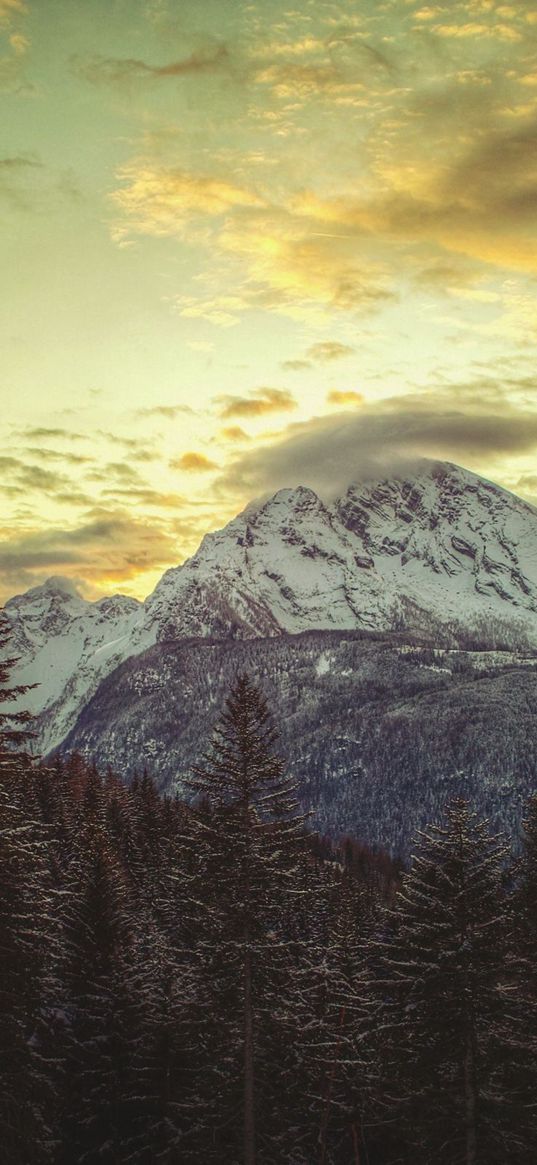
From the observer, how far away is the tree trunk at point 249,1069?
2494 centimetres

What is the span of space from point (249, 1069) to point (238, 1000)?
1780 mm

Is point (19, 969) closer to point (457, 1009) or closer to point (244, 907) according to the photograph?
point (244, 907)

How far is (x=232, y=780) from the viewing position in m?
26.9

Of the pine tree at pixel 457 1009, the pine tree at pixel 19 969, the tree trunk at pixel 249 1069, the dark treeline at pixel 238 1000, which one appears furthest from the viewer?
the pine tree at pixel 457 1009

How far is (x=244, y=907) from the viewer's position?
83.9 feet

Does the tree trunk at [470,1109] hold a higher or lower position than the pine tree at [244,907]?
lower

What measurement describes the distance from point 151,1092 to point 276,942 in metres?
8.97

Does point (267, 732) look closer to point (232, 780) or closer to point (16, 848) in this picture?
point (232, 780)

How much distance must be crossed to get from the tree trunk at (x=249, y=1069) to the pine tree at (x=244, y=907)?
24 millimetres

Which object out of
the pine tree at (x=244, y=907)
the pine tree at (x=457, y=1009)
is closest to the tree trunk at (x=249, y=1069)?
the pine tree at (x=244, y=907)

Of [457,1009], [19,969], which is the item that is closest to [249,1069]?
[457,1009]

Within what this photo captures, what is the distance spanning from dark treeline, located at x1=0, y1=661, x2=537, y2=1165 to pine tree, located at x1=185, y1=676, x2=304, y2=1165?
6cm

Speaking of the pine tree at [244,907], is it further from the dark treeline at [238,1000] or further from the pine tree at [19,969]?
the pine tree at [19,969]

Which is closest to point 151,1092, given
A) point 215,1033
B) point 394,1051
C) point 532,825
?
point 215,1033
